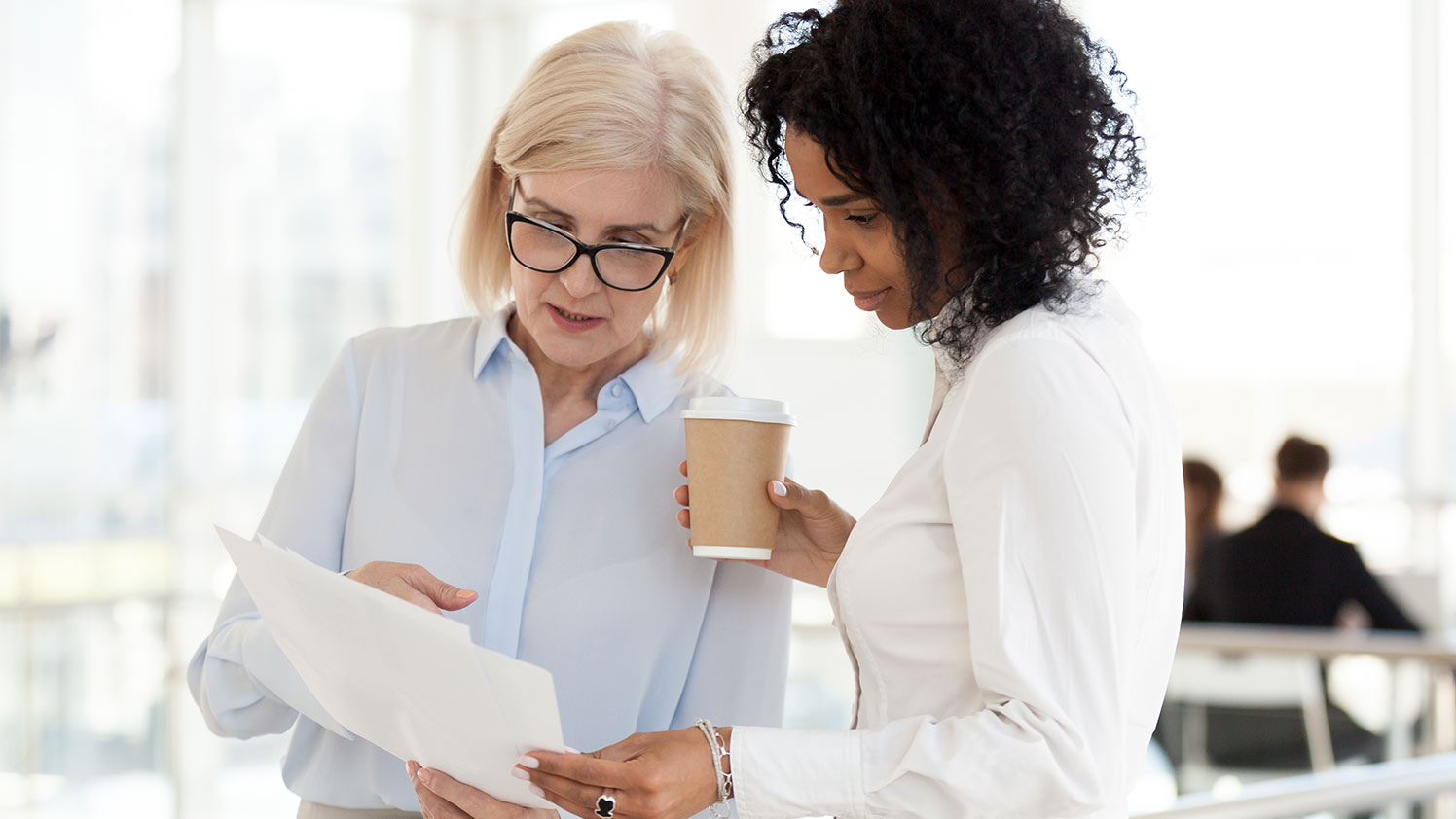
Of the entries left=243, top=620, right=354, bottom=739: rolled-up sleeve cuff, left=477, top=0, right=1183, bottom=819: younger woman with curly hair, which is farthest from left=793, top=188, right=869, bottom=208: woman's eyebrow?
left=243, top=620, right=354, bottom=739: rolled-up sleeve cuff

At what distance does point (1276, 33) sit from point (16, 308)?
4.84 meters

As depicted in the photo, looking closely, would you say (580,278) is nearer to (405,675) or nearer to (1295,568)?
(405,675)

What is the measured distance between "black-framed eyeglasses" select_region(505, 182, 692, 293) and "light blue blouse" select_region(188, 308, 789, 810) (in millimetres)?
130

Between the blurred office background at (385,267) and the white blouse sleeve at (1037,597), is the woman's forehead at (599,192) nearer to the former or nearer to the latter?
the white blouse sleeve at (1037,597)

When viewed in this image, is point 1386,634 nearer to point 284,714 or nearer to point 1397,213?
point 1397,213

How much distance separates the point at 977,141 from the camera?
1.05 metres

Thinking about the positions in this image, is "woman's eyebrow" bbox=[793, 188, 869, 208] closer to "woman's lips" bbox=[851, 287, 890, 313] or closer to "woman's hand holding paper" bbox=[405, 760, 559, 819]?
"woman's lips" bbox=[851, 287, 890, 313]

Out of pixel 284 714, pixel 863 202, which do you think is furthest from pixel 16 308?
pixel 863 202

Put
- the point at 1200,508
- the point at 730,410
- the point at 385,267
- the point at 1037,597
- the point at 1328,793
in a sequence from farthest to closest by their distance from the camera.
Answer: the point at 385,267 → the point at 1200,508 → the point at 1328,793 → the point at 730,410 → the point at 1037,597

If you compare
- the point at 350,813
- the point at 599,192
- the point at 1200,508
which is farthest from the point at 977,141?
the point at 1200,508

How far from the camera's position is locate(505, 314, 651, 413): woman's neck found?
1547 millimetres

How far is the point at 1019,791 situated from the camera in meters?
0.98

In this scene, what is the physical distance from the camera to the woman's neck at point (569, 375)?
155cm

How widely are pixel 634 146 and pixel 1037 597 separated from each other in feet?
2.25
